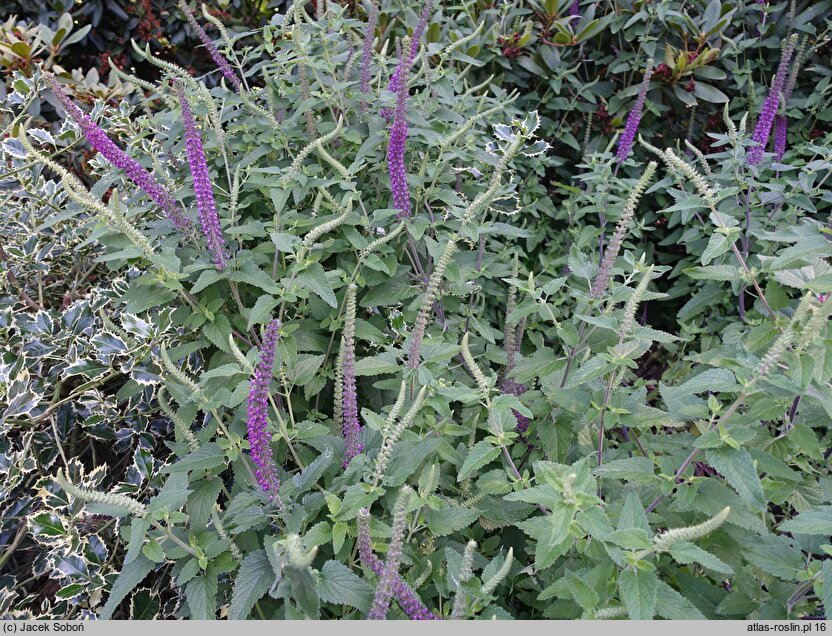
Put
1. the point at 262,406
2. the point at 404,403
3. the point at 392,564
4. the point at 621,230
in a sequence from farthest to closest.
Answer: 1. the point at 404,403
2. the point at 621,230
3. the point at 262,406
4. the point at 392,564

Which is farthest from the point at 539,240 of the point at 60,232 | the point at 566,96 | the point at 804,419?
the point at 60,232

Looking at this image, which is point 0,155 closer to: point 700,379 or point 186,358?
point 186,358

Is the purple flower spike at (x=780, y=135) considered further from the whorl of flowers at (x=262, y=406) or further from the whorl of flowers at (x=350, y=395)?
the whorl of flowers at (x=262, y=406)

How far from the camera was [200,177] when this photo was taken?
201 cm

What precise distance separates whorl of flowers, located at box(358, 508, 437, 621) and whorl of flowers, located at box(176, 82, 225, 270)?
41.2 inches

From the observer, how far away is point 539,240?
406cm

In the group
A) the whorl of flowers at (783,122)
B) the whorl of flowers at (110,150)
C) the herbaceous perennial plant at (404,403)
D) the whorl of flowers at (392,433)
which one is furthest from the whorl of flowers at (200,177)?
the whorl of flowers at (783,122)

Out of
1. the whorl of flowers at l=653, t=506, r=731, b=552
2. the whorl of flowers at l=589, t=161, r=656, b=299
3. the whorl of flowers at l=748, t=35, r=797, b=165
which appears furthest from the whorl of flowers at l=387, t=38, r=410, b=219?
the whorl of flowers at l=748, t=35, r=797, b=165

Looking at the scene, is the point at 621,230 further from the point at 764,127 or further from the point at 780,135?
the point at 780,135

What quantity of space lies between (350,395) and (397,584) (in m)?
0.53

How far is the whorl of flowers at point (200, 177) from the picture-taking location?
1990mm

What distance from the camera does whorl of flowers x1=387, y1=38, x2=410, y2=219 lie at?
7.16ft

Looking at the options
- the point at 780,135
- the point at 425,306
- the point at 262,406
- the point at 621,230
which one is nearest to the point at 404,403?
the point at 425,306

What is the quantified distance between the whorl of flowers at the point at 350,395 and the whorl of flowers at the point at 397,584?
0.27 meters
